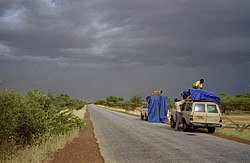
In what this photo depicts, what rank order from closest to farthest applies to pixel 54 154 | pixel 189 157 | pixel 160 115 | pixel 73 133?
1. pixel 189 157
2. pixel 54 154
3. pixel 73 133
4. pixel 160 115

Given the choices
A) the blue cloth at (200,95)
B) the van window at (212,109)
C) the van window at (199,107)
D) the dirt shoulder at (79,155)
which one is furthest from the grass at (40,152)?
the van window at (212,109)

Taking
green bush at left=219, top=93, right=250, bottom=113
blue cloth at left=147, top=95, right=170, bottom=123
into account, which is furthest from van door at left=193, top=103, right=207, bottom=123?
green bush at left=219, top=93, right=250, bottom=113

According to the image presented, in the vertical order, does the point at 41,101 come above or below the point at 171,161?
above

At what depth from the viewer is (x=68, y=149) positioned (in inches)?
568

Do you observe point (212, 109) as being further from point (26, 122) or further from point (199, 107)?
point (26, 122)

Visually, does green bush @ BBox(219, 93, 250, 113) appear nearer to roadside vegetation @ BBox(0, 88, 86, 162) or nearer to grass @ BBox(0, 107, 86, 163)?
roadside vegetation @ BBox(0, 88, 86, 162)

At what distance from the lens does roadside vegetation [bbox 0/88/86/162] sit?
12.2m

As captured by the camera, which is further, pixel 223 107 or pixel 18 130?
pixel 223 107

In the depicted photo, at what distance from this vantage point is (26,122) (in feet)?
47.5

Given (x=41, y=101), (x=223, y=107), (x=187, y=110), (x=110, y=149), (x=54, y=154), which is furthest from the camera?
(x=223, y=107)

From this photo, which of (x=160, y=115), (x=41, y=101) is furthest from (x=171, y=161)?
(x=160, y=115)

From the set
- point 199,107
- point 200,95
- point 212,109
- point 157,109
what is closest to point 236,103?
point 157,109

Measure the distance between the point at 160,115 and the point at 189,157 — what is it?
24963mm

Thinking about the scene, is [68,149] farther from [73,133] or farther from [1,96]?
[73,133]
